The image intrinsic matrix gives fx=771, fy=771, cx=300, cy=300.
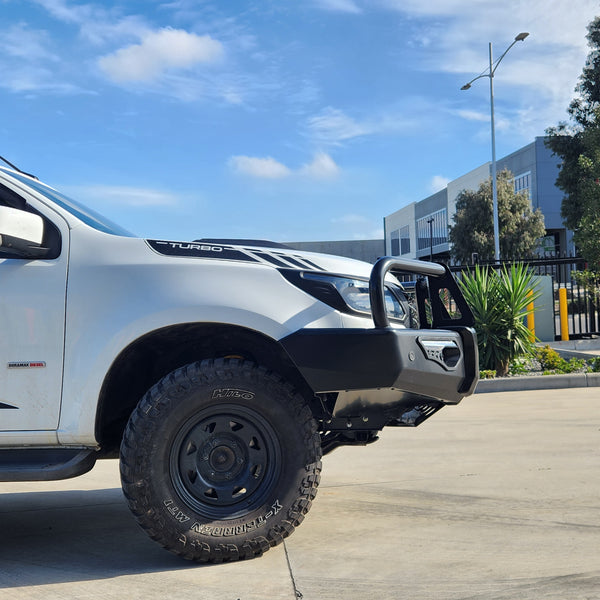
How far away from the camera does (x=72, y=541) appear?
395 cm

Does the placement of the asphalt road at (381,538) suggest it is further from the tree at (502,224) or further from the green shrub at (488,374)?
the tree at (502,224)

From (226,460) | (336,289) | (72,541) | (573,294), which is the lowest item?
(72,541)

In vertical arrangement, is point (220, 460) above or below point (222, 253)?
below

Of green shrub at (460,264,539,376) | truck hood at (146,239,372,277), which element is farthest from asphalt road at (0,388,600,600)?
green shrub at (460,264,539,376)

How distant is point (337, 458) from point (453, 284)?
8.38 ft

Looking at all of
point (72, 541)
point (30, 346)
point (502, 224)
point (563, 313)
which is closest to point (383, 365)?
point (30, 346)

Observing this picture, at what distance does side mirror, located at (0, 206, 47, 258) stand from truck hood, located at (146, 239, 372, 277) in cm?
48

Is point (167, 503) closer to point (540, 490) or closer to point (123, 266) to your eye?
point (123, 266)

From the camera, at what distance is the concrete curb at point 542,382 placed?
10.2 meters

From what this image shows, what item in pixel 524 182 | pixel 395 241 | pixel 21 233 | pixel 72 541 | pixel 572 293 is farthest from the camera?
pixel 395 241

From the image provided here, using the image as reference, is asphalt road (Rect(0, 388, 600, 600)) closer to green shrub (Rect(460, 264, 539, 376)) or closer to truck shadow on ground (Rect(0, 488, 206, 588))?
truck shadow on ground (Rect(0, 488, 206, 588))

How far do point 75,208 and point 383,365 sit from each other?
171cm

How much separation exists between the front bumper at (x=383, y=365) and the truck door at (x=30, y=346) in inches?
39.3

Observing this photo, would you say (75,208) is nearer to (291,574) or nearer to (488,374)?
(291,574)
